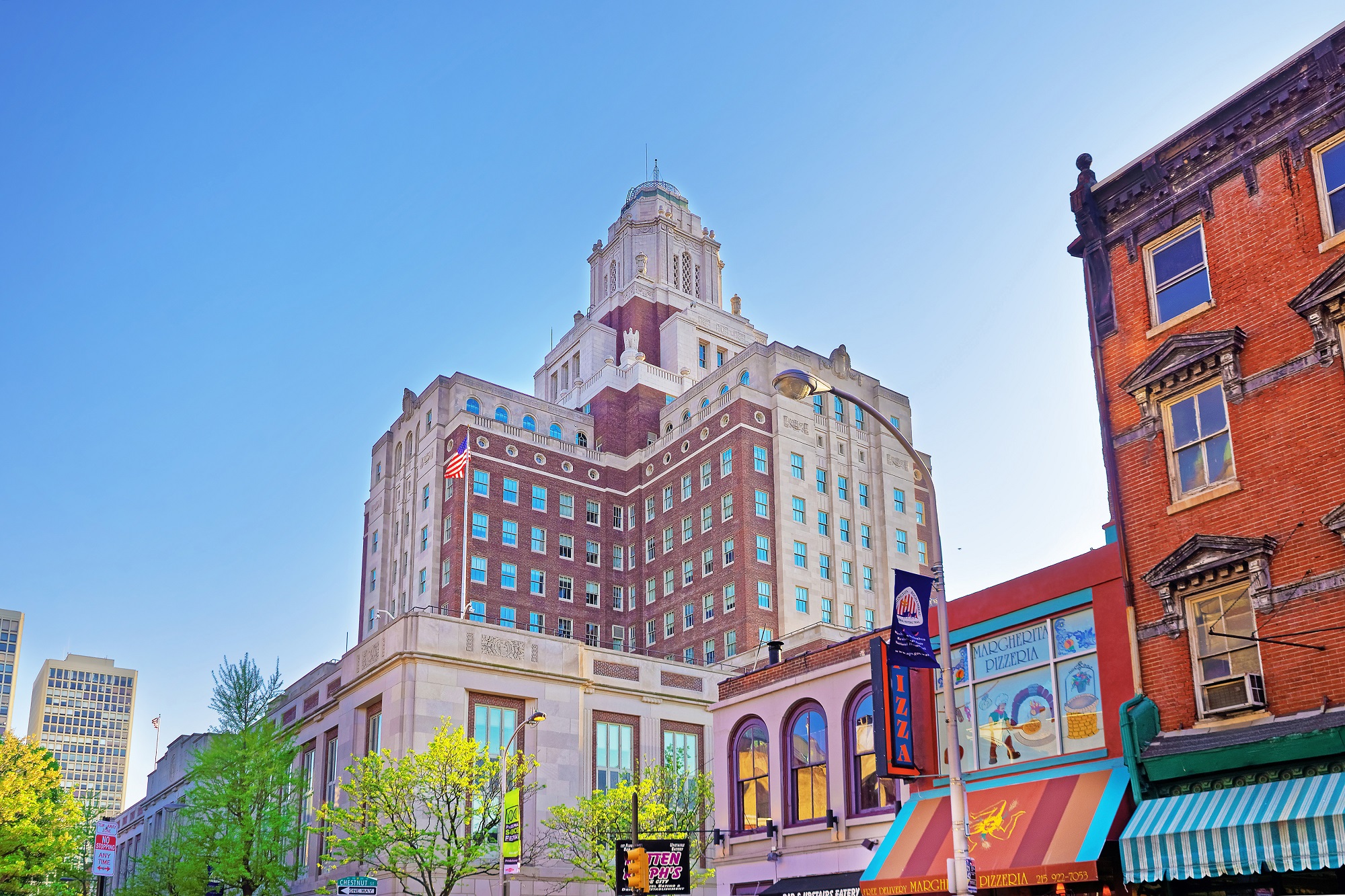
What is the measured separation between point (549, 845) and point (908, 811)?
2272cm

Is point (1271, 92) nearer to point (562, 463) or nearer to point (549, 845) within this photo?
point (549, 845)

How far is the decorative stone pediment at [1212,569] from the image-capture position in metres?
20.3

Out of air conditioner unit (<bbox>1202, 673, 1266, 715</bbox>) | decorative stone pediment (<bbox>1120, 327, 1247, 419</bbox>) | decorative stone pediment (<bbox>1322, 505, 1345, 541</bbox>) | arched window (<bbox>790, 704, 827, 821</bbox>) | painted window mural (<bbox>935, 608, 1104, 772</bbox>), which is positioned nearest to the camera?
decorative stone pediment (<bbox>1322, 505, 1345, 541</bbox>)

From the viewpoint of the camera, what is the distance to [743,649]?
250 feet

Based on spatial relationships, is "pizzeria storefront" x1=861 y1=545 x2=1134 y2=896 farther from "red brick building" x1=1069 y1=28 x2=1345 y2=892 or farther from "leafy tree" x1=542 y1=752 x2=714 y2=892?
"leafy tree" x1=542 y1=752 x2=714 y2=892

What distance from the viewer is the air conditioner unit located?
1989 centimetres

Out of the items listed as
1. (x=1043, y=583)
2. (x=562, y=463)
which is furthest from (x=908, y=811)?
(x=562, y=463)

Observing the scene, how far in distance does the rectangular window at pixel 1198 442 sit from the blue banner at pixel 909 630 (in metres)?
5.72

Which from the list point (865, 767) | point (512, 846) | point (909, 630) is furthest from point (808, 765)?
point (909, 630)

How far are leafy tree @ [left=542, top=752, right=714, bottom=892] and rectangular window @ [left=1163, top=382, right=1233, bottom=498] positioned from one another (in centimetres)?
2591

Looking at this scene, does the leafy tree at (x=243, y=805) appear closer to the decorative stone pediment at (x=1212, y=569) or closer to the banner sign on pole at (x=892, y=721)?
the banner sign on pole at (x=892, y=721)

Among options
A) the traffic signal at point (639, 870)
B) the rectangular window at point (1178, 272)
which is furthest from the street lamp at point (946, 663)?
the traffic signal at point (639, 870)

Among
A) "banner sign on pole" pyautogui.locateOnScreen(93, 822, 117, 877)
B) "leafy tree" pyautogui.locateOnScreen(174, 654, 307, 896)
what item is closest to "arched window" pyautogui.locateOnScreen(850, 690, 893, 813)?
"banner sign on pole" pyautogui.locateOnScreen(93, 822, 117, 877)

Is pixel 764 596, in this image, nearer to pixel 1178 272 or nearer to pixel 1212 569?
pixel 1178 272
